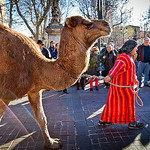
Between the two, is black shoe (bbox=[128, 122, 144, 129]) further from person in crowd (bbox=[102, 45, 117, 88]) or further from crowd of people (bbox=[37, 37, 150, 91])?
person in crowd (bbox=[102, 45, 117, 88])

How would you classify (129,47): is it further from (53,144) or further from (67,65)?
(53,144)

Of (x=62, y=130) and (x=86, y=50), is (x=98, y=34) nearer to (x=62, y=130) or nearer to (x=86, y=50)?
(x=86, y=50)

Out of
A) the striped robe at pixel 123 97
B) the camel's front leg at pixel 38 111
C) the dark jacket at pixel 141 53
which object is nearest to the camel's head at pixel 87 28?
the camel's front leg at pixel 38 111

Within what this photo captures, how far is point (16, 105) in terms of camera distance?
5.95 m

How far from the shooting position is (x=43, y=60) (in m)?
2.58

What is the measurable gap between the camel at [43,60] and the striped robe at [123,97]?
1478mm

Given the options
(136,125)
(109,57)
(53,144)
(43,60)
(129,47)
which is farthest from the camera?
(109,57)

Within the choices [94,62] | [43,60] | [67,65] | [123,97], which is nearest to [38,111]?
[43,60]

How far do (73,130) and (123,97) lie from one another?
4.35 ft

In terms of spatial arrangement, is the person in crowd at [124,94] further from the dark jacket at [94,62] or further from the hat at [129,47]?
the dark jacket at [94,62]

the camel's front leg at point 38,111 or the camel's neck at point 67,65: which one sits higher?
the camel's neck at point 67,65

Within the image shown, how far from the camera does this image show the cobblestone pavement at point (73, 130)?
3.21m

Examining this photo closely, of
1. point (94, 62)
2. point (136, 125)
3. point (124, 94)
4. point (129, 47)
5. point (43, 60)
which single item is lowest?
point (136, 125)

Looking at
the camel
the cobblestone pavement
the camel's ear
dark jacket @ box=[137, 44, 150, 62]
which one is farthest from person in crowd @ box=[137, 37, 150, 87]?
the camel's ear
